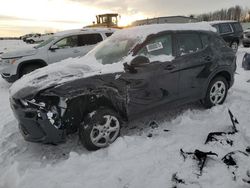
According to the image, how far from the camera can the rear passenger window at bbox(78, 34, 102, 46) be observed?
9695 millimetres

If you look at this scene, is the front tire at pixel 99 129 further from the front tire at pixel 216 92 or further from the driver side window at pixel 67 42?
the driver side window at pixel 67 42

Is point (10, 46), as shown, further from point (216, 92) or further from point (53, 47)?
point (216, 92)

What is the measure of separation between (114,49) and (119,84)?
1009mm

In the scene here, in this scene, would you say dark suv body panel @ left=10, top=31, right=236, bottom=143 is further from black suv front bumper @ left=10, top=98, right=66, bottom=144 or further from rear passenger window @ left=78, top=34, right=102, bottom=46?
rear passenger window @ left=78, top=34, right=102, bottom=46

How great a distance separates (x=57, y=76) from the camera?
13.2 feet

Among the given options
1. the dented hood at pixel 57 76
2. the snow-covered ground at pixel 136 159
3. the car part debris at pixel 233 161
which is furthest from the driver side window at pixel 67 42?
the car part debris at pixel 233 161

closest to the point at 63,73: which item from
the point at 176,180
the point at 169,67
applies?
the point at 169,67

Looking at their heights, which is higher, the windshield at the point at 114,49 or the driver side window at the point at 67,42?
the windshield at the point at 114,49

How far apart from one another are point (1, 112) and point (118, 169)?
3.84 m

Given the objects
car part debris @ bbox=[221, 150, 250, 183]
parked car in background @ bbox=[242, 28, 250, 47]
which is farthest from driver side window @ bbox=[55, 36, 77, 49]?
parked car in background @ bbox=[242, 28, 250, 47]

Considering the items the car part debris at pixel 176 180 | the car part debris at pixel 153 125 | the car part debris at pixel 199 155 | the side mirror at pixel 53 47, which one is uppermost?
the side mirror at pixel 53 47

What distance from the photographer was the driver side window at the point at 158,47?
180 inches

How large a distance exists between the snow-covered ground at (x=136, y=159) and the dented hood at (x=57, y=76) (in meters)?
0.99

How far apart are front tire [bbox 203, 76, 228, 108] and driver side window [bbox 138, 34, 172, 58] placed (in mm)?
1399
